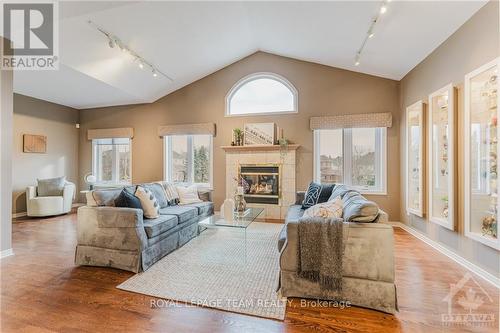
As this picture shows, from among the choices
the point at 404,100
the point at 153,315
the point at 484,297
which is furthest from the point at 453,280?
the point at 404,100

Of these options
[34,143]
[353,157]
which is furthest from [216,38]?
[34,143]

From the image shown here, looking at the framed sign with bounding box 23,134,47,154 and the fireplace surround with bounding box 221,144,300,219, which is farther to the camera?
the framed sign with bounding box 23,134,47,154

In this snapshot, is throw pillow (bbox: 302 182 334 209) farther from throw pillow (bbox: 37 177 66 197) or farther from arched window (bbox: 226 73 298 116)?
throw pillow (bbox: 37 177 66 197)

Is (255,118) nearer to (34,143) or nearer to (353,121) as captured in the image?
(353,121)

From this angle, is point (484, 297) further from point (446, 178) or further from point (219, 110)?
point (219, 110)

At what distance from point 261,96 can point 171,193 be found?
2.96 m

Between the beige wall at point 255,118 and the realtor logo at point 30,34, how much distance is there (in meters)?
2.41

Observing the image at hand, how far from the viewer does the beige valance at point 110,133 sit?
6.07 metres

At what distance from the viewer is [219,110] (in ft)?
18.2

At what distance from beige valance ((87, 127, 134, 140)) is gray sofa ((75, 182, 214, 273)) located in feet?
11.6

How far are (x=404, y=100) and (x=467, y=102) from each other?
1.84 meters

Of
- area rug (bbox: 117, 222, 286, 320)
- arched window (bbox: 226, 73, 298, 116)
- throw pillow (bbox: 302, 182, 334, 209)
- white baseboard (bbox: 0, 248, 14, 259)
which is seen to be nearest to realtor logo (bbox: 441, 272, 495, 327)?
area rug (bbox: 117, 222, 286, 320)

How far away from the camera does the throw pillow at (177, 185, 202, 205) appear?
4266 millimetres

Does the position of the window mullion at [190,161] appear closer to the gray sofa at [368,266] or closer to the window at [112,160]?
the window at [112,160]
